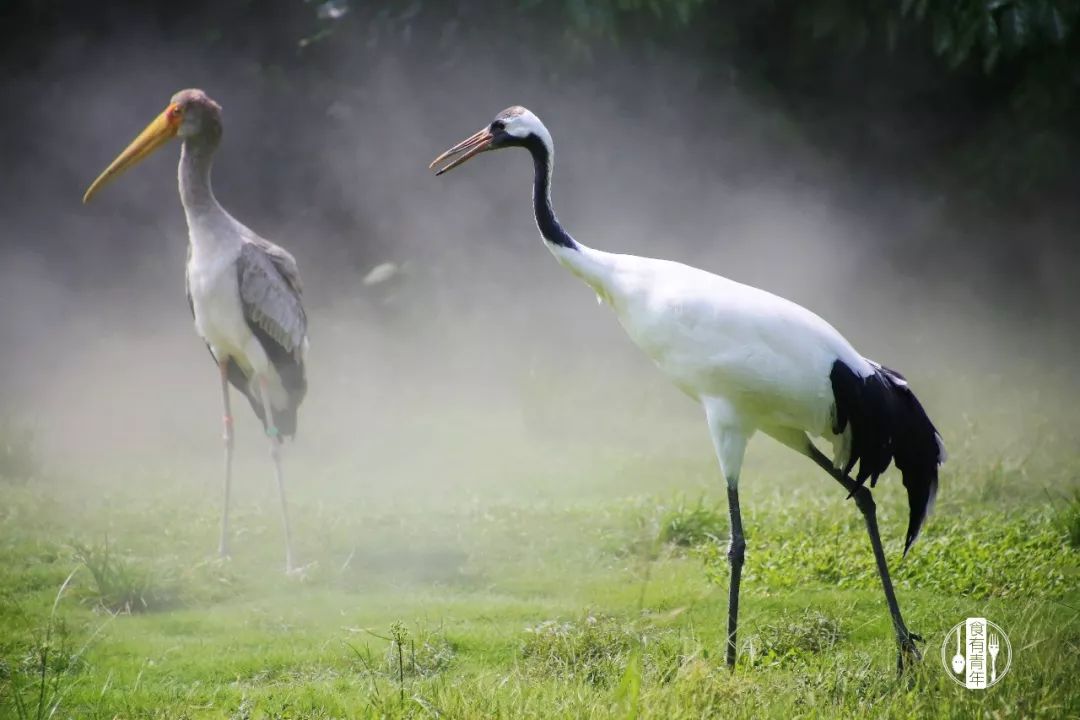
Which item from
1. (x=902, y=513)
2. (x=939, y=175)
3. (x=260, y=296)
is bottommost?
(x=902, y=513)

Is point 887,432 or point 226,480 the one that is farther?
point 226,480

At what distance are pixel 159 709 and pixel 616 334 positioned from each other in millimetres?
5367

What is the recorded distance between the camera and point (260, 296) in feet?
15.5

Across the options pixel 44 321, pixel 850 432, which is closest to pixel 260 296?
pixel 850 432

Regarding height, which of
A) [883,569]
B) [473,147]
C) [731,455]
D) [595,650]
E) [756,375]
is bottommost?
[595,650]

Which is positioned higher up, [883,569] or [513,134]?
[513,134]

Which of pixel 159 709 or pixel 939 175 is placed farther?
pixel 939 175

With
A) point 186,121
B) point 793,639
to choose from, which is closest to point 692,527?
point 793,639

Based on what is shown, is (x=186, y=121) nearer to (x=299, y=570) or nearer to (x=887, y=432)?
(x=299, y=570)

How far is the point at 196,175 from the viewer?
185 inches

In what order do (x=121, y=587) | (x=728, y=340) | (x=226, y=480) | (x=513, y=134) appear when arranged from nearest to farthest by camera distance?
(x=728, y=340) < (x=513, y=134) < (x=121, y=587) < (x=226, y=480)

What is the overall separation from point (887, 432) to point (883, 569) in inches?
15.3

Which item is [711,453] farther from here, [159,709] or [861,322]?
[159,709]

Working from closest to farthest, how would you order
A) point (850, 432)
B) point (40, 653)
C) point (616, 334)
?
point (40, 653) < point (850, 432) < point (616, 334)
